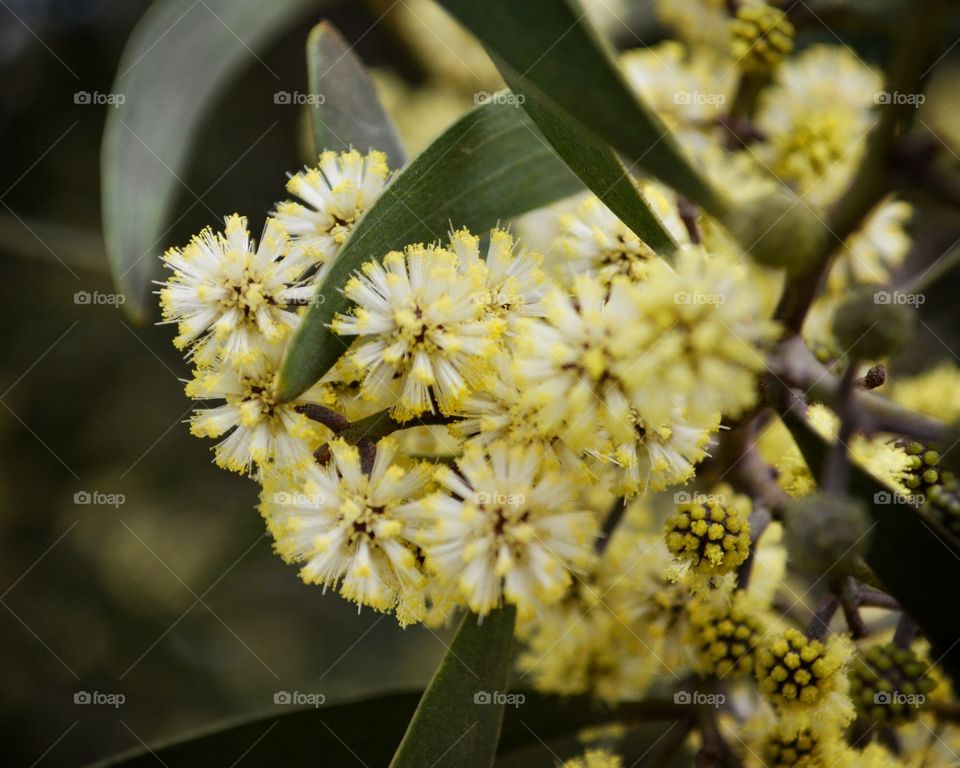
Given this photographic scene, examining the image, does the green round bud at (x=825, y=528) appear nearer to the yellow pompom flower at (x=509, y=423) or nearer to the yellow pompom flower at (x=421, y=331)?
the yellow pompom flower at (x=509, y=423)

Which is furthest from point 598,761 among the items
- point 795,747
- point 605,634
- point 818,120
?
point 818,120

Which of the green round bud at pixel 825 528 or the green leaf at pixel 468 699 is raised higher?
the green round bud at pixel 825 528

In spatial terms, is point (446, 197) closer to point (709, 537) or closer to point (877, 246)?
point (709, 537)

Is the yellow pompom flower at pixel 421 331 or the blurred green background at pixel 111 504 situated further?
the blurred green background at pixel 111 504

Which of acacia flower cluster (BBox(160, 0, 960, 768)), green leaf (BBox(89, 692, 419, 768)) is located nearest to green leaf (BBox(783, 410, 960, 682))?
acacia flower cluster (BBox(160, 0, 960, 768))

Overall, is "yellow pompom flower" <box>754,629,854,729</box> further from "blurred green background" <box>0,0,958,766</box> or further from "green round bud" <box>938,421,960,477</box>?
"blurred green background" <box>0,0,958,766</box>

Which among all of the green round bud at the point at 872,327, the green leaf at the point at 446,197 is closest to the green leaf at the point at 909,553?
the green round bud at the point at 872,327

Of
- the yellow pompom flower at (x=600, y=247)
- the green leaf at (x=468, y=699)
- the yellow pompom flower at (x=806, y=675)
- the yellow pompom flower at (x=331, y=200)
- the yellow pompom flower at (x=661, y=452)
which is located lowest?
the yellow pompom flower at (x=806, y=675)
